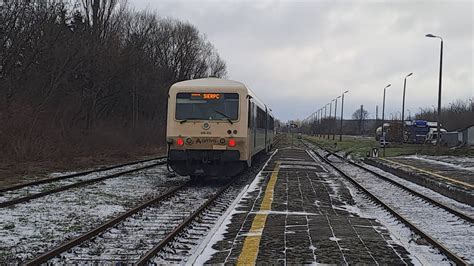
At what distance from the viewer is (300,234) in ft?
28.8

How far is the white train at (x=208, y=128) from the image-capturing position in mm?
16562

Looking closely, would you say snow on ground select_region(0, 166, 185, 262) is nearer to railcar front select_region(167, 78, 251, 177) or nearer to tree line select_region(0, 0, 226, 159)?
railcar front select_region(167, 78, 251, 177)

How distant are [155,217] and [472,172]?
16.7 meters

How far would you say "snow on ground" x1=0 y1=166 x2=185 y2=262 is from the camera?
7.89 metres

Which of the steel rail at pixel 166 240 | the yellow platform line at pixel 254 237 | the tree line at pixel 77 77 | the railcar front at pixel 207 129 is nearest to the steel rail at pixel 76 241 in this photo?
the steel rail at pixel 166 240

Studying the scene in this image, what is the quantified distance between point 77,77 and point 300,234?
113 ft

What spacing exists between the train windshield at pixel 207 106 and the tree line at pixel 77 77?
1065 centimetres

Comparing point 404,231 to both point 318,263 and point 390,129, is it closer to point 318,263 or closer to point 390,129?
point 318,263

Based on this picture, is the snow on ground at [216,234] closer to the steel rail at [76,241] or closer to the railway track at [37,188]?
the steel rail at [76,241]

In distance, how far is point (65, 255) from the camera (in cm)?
716

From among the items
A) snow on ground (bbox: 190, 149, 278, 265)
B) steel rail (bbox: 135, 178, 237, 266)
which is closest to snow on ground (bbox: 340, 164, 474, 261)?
snow on ground (bbox: 190, 149, 278, 265)

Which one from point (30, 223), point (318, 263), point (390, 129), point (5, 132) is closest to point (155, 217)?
point (30, 223)

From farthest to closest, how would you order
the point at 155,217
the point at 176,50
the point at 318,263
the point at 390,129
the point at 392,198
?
the point at 390,129 → the point at 176,50 → the point at 392,198 → the point at 155,217 → the point at 318,263

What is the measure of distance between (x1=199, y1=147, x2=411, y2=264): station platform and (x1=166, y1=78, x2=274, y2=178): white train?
2396 millimetres
